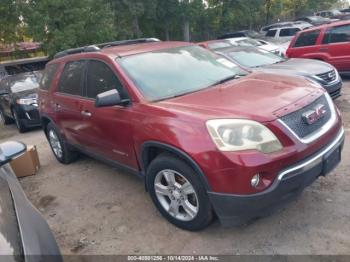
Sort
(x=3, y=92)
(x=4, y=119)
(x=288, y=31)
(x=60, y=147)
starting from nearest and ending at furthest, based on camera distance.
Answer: (x=60, y=147) → (x=3, y=92) → (x=4, y=119) → (x=288, y=31)

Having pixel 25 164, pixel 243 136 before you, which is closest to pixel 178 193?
pixel 243 136

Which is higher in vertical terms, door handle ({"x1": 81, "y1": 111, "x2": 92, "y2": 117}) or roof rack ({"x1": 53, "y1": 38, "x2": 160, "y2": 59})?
roof rack ({"x1": 53, "y1": 38, "x2": 160, "y2": 59})

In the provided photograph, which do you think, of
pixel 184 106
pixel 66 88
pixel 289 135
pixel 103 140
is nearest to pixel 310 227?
pixel 289 135

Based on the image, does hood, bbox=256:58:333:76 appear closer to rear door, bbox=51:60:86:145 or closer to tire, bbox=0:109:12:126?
rear door, bbox=51:60:86:145

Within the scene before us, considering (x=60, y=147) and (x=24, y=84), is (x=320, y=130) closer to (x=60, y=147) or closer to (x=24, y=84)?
(x=60, y=147)

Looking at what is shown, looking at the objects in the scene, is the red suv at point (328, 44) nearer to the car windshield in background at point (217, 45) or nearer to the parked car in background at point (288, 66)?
the parked car in background at point (288, 66)

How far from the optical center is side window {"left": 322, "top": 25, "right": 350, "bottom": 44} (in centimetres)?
944

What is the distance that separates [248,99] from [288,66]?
4811 mm

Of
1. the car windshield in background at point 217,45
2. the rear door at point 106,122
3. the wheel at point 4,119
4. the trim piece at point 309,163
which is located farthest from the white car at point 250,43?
the trim piece at point 309,163

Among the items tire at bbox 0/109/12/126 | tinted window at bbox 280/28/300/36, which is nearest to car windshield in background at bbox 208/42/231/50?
tire at bbox 0/109/12/126

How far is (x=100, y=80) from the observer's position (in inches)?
169

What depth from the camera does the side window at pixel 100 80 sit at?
3.95 metres

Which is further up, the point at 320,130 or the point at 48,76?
the point at 48,76

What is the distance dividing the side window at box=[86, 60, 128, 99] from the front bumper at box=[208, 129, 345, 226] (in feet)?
4.96
